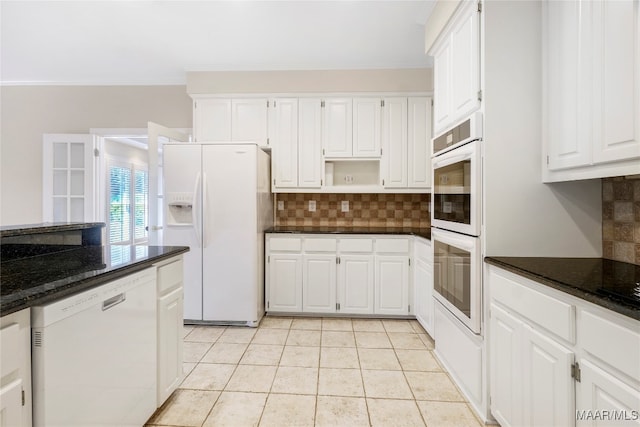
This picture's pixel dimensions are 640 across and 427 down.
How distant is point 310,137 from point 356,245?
130 centimetres

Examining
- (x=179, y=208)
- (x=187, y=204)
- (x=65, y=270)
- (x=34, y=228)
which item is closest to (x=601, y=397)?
(x=65, y=270)

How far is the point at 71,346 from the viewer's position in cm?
107

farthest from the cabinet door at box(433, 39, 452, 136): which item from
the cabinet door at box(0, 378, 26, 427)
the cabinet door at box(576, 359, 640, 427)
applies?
the cabinet door at box(0, 378, 26, 427)

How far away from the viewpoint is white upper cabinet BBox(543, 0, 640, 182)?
1.14 m

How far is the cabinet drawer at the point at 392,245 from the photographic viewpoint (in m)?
3.11

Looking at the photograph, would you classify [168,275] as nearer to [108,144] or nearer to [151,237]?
[151,237]

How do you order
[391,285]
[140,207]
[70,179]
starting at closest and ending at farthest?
[391,285] < [70,179] < [140,207]

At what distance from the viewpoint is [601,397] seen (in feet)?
3.11

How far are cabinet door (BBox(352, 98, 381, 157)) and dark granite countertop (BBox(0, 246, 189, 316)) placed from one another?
2.26 metres

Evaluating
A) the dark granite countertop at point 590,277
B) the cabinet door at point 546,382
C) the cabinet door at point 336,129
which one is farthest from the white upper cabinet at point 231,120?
the cabinet door at point 546,382

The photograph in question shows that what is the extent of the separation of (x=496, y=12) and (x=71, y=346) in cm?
241

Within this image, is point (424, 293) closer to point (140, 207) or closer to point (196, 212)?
point (196, 212)

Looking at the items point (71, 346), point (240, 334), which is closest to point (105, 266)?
point (71, 346)

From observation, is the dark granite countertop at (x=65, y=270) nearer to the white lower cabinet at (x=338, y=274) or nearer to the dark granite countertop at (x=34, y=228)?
the dark granite countertop at (x=34, y=228)
